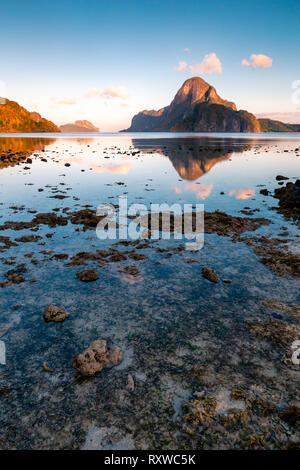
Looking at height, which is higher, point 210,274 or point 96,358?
point 210,274

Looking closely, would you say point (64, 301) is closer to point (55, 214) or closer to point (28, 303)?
point (28, 303)

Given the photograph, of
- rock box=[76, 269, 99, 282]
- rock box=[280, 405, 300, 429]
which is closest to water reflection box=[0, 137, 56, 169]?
rock box=[76, 269, 99, 282]

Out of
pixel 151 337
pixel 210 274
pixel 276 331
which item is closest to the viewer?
pixel 151 337

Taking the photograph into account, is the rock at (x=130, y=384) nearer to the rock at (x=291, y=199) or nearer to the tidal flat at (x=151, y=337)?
the tidal flat at (x=151, y=337)

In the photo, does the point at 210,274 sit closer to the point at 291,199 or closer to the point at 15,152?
the point at 291,199

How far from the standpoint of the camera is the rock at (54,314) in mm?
7586

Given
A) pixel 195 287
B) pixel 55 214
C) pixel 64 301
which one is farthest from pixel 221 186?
pixel 64 301

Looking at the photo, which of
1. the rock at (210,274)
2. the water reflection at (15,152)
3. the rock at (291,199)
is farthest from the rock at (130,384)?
the water reflection at (15,152)

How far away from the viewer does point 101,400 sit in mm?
5297

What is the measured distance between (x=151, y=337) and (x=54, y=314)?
3.12 metres

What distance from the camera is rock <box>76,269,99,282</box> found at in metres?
9.82

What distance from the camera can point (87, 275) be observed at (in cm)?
991

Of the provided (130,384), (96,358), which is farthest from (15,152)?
(130,384)

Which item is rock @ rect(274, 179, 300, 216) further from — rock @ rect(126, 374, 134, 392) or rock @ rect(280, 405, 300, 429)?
rock @ rect(126, 374, 134, 392)
